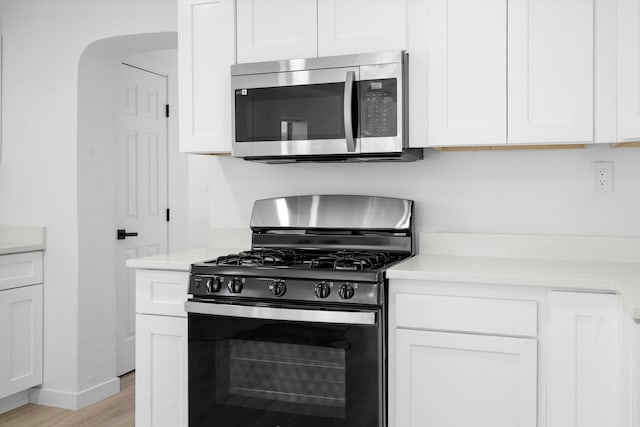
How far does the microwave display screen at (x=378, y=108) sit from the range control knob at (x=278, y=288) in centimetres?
67

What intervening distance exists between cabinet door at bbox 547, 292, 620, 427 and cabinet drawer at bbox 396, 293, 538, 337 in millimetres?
84

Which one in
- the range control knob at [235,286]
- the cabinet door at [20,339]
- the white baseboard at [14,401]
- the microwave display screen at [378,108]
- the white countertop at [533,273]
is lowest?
the white baseboard at [14,401]

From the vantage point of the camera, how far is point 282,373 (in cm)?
222

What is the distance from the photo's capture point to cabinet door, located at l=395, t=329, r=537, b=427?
80.0 inches

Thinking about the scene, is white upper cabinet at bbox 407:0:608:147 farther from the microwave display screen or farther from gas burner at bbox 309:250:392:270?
gas burner at bbox 309:250:392:270

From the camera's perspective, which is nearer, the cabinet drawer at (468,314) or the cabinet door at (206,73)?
the cabinet drawer at (468,314)

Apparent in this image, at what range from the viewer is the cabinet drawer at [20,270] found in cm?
324

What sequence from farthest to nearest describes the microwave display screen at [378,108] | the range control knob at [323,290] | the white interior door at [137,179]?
the white interior door at [137,179] → the microwave display screen at [378,108] → the range control knob at [323,290]

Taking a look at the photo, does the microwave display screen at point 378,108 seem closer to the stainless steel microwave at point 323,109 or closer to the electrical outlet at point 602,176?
the stainless steel microwave at point 323,109

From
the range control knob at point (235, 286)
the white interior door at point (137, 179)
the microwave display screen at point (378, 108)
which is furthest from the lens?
the white interior door at point (137, 179)

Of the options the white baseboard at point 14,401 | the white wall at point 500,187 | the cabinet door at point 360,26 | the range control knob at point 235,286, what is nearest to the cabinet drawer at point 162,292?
the range control knob at point 235,286

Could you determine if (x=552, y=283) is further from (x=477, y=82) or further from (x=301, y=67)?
(x=301, y=67)

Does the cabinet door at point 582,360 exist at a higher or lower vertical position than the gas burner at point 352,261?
lower

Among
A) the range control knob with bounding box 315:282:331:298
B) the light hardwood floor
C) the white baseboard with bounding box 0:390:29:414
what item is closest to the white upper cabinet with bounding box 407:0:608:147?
the range control knob with bounding box 315:282:331:298
